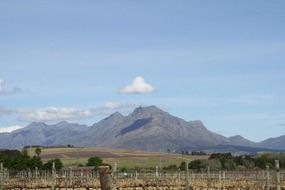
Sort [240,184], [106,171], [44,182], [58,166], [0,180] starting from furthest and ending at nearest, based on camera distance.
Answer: [58,166], [44,182], [240,184], [0,180], [106,171]

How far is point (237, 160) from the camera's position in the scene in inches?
5276

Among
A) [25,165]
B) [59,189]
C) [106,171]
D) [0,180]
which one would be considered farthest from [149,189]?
[25,165]

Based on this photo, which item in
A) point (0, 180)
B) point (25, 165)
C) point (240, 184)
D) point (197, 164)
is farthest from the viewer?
point (197, 164)

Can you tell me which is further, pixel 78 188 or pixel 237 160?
pixel 237 160

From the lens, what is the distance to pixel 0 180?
25781 millimetres

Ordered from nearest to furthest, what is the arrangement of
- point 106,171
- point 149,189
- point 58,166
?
1. point 106,171
2. point 149,189
3. point 58,166

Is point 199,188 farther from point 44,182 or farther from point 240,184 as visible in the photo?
point 44,182

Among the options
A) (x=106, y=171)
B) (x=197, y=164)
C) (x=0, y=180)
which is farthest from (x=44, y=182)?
(x=197, y=164)

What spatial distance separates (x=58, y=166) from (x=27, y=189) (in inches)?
2865

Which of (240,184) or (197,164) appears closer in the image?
(240,184)

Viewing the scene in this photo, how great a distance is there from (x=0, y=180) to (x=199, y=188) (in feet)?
84.2

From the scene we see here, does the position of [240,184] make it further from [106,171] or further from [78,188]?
[106,171]

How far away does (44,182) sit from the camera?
190ft

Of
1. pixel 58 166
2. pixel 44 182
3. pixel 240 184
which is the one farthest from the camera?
pixel 58 166
